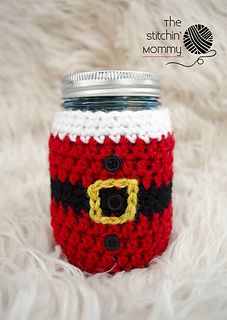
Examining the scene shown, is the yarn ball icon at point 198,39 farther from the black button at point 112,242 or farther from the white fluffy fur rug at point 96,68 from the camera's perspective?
the black button at point 112,242

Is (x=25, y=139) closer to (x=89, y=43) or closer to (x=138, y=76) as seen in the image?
(x=89, y=43)

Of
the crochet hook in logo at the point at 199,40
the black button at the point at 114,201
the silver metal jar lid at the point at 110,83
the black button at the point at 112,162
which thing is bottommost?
the black button at the point at 114,201

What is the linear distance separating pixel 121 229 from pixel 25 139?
42 centimetres

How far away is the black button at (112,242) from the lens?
1.68 ft

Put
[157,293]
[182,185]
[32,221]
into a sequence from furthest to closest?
1. [182,185]
2. [32,221]
3. [157,293]

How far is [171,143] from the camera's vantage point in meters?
0.54

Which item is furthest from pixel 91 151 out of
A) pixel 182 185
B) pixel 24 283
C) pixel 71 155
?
pixel 182 185

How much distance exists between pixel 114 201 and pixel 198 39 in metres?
0.46

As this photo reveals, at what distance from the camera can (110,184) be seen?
489 mm

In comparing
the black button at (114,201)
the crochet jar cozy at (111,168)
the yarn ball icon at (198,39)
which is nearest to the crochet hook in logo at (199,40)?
the yarn ball icon at (198,39)

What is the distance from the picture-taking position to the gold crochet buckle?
489 millimetres

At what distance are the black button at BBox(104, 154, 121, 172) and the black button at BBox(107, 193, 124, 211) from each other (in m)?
0.03

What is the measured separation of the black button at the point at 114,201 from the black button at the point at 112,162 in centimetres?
3

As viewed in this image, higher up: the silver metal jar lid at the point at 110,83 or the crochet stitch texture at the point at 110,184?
the silver metal jar lid at the point at 110,83
